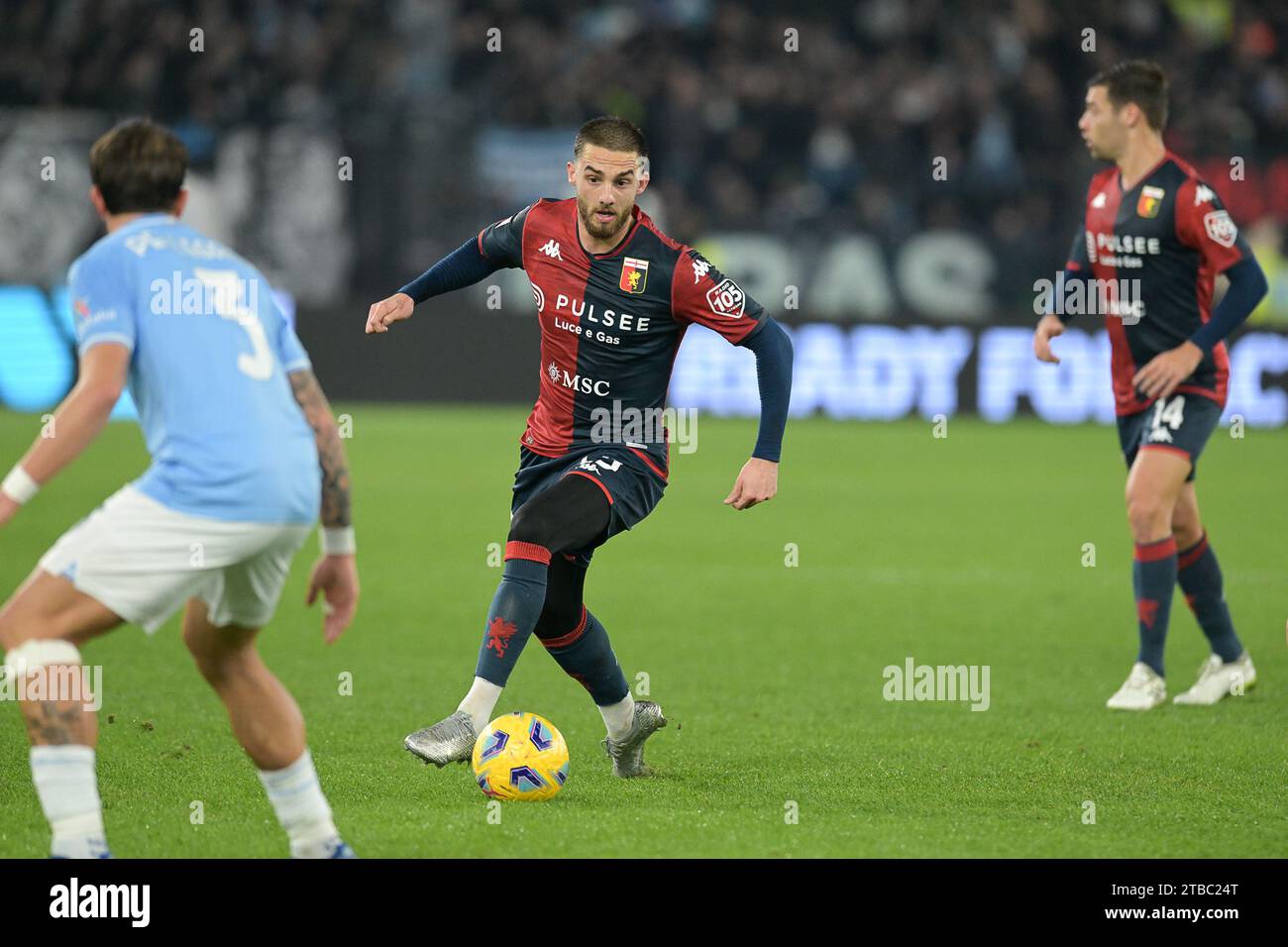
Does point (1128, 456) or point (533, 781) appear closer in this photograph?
point (533, 781)

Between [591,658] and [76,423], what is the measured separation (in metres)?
2.38

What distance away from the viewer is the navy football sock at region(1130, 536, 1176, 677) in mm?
7273

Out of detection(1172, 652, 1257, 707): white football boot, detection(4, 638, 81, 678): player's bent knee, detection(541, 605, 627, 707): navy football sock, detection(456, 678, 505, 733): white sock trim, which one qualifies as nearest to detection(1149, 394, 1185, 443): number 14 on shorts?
detection(1172, 652, 1257, 707): white football boot

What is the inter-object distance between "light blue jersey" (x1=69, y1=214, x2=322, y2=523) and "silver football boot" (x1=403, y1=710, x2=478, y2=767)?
1.30m

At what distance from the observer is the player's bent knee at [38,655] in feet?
12.9

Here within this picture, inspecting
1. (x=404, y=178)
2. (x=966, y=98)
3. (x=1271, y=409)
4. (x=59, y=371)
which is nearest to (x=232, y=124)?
(x=404, y=178)

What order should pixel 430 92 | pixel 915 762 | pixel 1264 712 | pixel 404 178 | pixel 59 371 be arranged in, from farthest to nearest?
pixel 430 92 → pixel 404 178 → pixel 59 371 → pixel 1264 712 → pixel 915 762

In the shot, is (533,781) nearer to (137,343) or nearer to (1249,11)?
(137,343)

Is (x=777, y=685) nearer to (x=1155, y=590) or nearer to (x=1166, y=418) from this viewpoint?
(x=1155, y=590)

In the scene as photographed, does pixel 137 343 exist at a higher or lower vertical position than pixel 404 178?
lower

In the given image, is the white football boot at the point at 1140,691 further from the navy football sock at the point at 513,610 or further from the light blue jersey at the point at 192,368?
the light blue jersey at the point at 192,368
